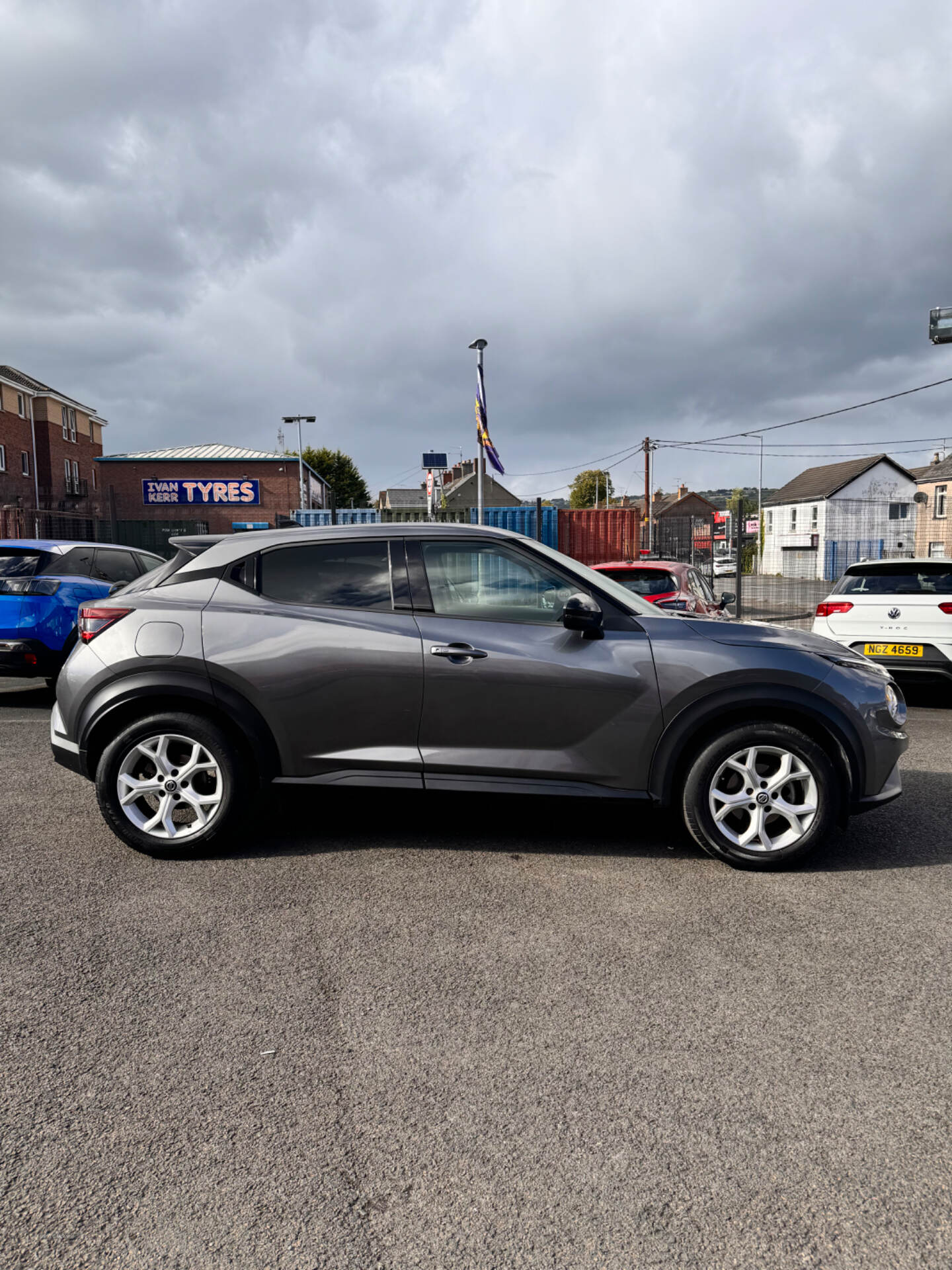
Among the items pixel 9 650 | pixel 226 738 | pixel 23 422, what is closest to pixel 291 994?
pixel 226 738

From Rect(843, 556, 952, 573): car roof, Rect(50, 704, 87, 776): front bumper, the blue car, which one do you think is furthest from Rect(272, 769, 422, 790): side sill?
Rect(843, 556, 952, 573): car roof

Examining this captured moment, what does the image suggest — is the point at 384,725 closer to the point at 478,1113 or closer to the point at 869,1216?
the point at 478,1113

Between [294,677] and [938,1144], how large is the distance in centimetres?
308

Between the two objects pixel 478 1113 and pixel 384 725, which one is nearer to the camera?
pixel 478 1113

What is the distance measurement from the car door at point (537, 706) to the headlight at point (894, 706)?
1182 millimetres

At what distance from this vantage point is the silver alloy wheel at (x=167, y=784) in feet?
13.8

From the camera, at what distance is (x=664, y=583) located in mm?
9797

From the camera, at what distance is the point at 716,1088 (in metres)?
2.37

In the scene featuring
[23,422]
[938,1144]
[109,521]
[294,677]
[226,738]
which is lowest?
[938,1144]

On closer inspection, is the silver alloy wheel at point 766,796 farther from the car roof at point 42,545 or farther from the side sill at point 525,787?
the car roof at point 42,545

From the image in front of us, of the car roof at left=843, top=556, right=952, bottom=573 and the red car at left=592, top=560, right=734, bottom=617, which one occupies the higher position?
the car roof at left=843, top=556, right=952, bottom=573

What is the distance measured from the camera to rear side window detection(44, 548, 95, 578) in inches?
348

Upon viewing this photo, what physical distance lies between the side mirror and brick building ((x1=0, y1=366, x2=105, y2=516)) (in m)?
42.8

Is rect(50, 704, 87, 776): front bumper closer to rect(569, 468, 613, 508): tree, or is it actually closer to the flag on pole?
the flag on pole
